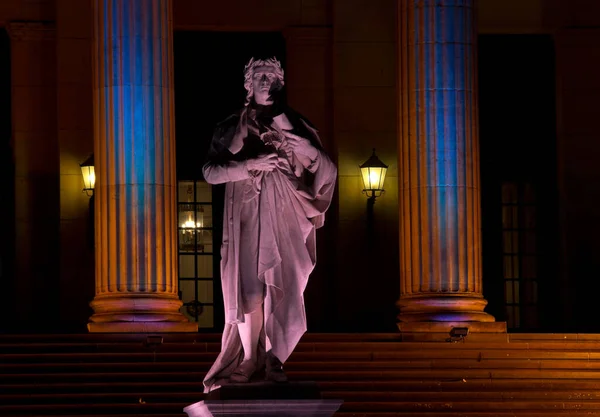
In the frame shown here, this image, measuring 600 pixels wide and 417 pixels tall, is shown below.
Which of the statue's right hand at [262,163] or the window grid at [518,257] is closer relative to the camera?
the statue's right hand at [262,163]

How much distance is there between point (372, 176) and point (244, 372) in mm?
22098

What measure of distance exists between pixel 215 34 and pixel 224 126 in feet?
75.2

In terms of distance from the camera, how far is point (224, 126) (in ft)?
57.1

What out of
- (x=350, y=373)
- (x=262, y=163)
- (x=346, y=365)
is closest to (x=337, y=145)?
(x=346, y=365)

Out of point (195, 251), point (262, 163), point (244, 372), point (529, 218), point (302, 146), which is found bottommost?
point (244, 372)

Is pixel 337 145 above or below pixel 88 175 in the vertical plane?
above

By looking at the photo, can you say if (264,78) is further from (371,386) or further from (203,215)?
(203,215)

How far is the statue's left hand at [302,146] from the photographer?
56.1 ft

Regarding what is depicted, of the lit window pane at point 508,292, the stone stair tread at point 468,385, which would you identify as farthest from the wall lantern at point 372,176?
the stone stair tread at point 468,385

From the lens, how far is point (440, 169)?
32.1 metres

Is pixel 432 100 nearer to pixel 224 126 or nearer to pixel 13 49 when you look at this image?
pixel 13 49

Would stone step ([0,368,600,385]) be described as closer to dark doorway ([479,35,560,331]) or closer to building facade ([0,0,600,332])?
building facade ([0,0,600,332])

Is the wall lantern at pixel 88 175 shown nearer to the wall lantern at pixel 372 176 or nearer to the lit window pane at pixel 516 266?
the wall lantern at pixel 372 176

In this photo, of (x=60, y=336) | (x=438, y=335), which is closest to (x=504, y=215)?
(x=438, y=335)
